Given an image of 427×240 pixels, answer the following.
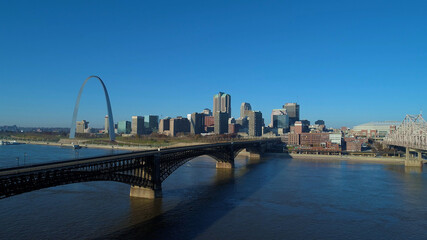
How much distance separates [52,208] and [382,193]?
48.0m

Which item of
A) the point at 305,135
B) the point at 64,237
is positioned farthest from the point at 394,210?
the point at 305,135

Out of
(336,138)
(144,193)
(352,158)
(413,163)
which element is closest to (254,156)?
(352,158)

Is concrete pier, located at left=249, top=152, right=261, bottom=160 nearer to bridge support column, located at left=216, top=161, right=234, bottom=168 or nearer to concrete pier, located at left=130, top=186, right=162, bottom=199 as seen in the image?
bridge support column, located at left=216, top=161, right=234, bottom=168

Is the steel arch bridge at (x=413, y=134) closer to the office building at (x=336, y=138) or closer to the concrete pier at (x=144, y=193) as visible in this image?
the office building at (x=336, y=138)

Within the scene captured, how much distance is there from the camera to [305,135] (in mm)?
157875

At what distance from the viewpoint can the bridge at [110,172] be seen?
24.1 meters

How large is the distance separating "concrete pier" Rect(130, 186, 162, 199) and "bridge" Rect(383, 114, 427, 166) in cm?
7971

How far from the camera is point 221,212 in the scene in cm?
3609

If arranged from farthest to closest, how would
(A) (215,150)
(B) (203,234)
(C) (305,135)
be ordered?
1. (C) (305,135)
2. (A) (215,150)
3. (B) (203,234)

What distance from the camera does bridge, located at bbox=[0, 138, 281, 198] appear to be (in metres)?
24.1

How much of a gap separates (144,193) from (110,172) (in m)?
9.18

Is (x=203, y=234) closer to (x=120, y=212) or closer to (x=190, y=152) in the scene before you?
(x=120, y=212)

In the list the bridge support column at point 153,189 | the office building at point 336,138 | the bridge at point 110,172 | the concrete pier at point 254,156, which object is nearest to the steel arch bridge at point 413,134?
the office building at point 336,138

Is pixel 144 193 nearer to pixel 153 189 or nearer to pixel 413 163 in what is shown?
pixel 153 189
